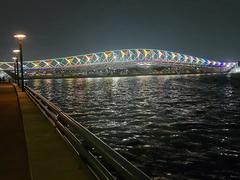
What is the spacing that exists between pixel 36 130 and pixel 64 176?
4.51 meters

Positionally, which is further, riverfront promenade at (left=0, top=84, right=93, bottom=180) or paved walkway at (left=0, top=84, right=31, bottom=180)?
paved walkway at (left=0, top=84, right=31, bottom=180)

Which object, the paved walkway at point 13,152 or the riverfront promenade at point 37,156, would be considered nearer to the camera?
A: the riverfront promenade at point 37,156

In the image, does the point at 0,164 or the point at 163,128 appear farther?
the point at 163,128

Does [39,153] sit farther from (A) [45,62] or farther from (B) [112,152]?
(A) [45,62]

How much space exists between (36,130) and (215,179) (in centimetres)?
452

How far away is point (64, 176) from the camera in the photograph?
543cm

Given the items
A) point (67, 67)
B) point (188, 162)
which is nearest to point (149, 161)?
point (188, 162)

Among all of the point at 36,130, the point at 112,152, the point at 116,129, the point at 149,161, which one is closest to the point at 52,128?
the point at 36,130

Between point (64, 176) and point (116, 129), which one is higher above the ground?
point (64, 176)

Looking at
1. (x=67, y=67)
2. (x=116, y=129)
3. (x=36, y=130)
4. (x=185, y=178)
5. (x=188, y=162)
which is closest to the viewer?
(x=185, y=178)

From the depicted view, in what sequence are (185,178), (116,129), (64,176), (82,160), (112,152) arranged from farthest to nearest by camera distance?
(116,129) → (185,178) → (82,160) → (64,176) → (112,152)

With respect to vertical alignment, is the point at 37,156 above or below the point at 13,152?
above

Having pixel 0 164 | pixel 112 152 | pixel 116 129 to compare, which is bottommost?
pixel 116 129

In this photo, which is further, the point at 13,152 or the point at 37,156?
the point at 13,152
